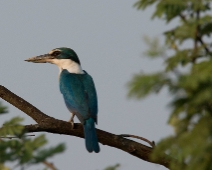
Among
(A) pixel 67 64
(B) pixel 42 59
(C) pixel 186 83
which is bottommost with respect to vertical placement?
(A) pixel 67 64

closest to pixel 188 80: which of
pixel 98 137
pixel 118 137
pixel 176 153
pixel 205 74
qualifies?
pixel 205 74

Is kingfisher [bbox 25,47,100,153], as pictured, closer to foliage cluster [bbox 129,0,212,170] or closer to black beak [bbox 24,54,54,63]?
black beak [bbox 24,54,54,63]

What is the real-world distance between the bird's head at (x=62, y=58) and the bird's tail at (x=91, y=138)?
7.17ft

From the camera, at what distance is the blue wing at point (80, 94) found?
6891mm

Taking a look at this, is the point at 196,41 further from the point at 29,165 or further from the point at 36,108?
the point at 36,108

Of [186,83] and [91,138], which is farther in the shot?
[91,138]

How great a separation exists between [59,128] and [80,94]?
1.44m

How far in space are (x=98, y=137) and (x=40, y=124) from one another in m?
0.74

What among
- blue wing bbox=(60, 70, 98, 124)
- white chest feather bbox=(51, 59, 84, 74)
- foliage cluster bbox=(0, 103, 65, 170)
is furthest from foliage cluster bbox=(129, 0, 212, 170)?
white chest feather bbox=(51, 59, 84, 74)

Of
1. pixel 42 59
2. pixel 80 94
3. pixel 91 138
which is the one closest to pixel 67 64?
pixel 42 59

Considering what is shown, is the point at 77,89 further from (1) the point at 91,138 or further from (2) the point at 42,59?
(2) the point at 42,59

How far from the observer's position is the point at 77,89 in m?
7.38

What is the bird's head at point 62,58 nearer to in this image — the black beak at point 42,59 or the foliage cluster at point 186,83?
the black beak at point 42,59

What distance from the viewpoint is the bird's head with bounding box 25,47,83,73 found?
859 cm
